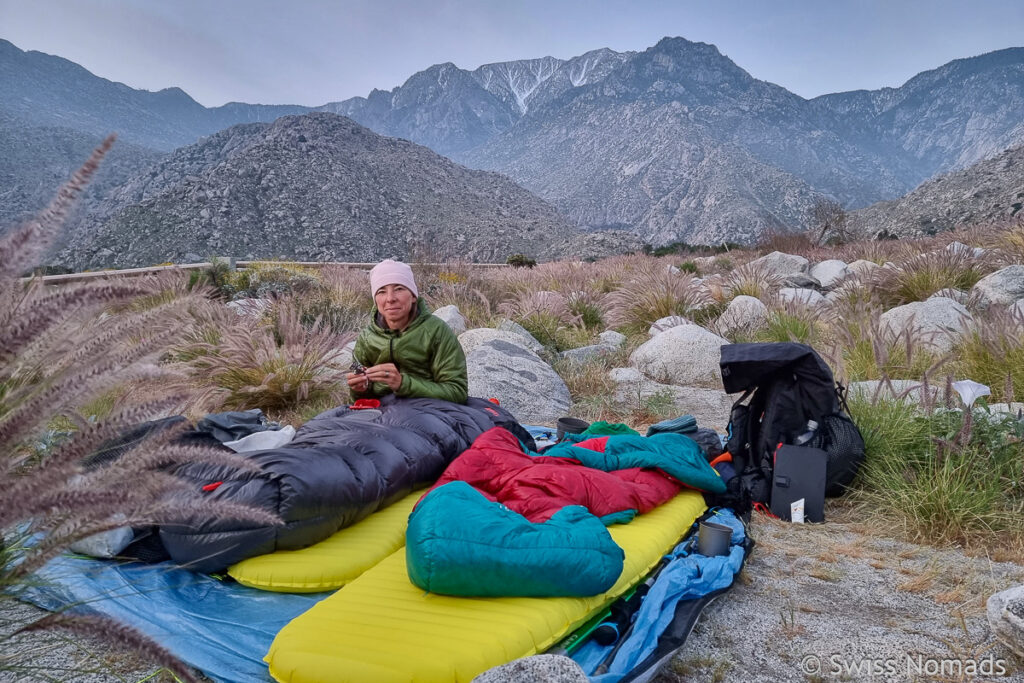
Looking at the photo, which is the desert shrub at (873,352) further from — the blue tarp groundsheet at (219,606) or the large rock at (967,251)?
the large rock at (967,251)

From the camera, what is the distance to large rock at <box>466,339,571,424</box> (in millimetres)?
5848

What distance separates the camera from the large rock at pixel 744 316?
313 inches

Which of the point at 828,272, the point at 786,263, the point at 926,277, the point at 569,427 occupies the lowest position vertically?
the point at 569,427

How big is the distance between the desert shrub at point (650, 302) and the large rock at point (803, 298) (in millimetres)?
1132

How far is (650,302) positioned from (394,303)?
590 cm

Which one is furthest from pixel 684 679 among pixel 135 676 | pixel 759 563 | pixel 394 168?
pixel 394 168

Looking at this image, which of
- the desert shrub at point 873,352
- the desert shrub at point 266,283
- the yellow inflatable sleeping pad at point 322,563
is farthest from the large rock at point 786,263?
the yellow inflatable sleeping pad at point 322,563

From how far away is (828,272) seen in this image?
12289mm

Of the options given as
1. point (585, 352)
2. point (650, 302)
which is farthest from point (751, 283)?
point (585, 352)

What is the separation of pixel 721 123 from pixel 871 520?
12268 cm

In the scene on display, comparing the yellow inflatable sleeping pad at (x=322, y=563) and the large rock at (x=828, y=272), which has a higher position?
the large rock at (x=828, y=272)

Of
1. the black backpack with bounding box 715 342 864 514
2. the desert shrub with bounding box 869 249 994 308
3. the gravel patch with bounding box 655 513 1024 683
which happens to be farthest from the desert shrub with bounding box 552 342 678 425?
the desert shrub with bounding box 869 249 994 308

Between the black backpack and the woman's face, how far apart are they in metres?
2.05

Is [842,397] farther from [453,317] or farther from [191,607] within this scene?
[453,317]
